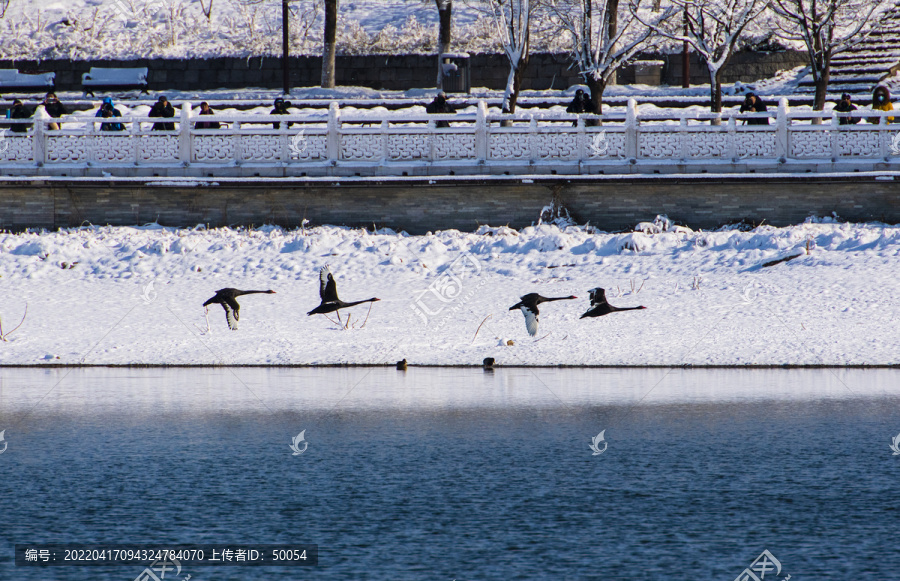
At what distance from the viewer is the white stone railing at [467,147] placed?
19.2 meters

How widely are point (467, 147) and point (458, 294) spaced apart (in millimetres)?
3698

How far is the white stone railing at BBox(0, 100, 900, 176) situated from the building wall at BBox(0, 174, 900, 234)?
11.6 inches

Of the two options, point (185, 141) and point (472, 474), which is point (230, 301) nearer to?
point (185, 141)

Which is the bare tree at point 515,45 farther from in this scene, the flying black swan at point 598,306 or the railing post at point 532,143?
the flying black swan at point 598,306

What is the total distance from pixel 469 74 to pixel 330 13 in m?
4.94

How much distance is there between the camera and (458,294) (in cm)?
1720

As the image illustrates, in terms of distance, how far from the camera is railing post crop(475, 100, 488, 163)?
1972 centimetres

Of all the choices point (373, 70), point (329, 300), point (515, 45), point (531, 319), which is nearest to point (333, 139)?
point (329, 300)

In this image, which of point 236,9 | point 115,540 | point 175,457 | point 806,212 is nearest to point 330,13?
point 236,9

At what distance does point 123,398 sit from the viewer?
39.7 ft

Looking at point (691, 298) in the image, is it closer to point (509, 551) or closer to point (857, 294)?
point (857, 294)

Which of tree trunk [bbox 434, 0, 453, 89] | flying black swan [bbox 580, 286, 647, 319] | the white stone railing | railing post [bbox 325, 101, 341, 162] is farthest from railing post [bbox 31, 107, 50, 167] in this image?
tree trunk [bbox 434, 0, 453, 89]

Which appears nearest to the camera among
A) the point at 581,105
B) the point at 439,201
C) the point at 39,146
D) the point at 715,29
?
the point at 439,201

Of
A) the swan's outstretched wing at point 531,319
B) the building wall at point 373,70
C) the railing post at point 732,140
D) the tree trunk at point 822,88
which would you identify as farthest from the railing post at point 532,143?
the building wall at point 373,70
